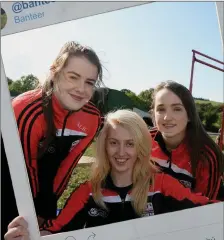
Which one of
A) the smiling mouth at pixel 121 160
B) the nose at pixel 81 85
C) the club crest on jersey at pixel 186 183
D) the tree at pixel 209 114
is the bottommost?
the club crest on jersey at pixel 186 183

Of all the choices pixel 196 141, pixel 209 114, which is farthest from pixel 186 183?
pixel 209 114

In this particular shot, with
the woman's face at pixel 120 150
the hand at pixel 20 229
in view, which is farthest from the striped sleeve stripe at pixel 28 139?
the woman's face at pixel 120 150

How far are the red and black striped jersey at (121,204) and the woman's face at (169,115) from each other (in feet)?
0.49

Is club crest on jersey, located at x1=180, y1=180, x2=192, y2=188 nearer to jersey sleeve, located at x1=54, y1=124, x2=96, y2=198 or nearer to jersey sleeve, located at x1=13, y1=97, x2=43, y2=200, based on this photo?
jersey sleeve, located at x1=54, y1=124, x2=96, y2=198

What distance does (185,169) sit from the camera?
1295mm

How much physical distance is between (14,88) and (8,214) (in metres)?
0.58

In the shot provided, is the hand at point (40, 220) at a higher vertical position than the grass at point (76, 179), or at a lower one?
lower


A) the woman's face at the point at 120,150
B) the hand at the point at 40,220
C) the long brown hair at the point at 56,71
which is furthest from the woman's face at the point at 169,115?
the hand at the point at 40,220

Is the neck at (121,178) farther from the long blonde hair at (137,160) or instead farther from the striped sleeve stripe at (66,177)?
the striped sleeve stripe at (66,177)

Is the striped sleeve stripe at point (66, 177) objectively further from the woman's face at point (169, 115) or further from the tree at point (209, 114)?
the tree at point (209, 114)

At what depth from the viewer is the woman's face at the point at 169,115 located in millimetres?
1281

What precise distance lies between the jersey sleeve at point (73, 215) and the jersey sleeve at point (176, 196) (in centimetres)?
27

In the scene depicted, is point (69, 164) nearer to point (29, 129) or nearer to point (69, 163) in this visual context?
point (69, 163)

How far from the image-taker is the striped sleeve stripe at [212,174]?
4.26 ft
